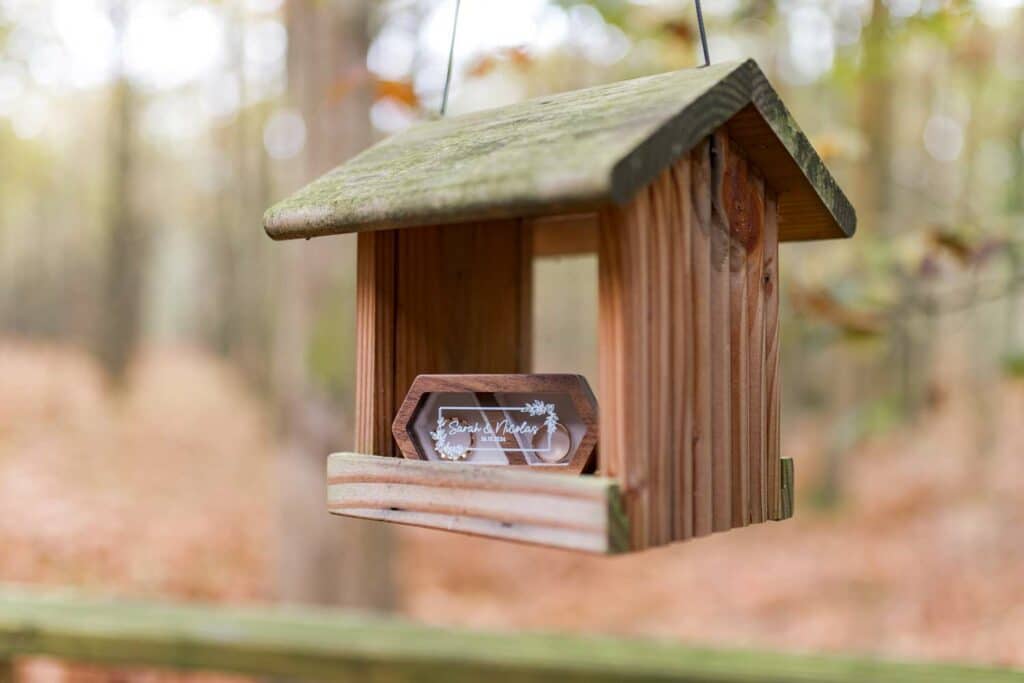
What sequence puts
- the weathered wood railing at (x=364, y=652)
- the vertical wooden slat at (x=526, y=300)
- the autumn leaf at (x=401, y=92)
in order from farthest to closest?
the autumn leaf at (x=401, y=92), the vertical wooden slat at (x=526, y=300), the weathered wood railing at (x=364, y=652)

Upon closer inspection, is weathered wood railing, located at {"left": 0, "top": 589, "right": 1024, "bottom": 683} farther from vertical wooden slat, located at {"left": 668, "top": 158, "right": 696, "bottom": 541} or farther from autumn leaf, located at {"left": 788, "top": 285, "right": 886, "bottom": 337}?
autumn leaf, located at {"left": 788, "top": 285, "right": 886, "bottom": 337}

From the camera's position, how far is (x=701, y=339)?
1.85 m

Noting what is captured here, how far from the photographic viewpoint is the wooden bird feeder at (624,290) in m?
1.64

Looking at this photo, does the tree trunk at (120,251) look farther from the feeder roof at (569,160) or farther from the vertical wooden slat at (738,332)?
the vertical wooden slat at (738,332)

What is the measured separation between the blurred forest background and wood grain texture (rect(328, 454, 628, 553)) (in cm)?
195

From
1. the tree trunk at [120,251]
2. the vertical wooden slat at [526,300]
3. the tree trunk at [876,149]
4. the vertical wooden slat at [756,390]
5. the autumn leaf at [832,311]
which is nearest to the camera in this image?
the vertical wooden slat at [756,390]

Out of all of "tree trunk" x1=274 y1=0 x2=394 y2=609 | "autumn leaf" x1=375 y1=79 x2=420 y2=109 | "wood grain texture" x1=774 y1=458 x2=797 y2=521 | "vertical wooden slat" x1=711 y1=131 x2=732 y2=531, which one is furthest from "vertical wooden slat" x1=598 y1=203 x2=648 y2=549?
"tree trunk" x1=274 y1=0 x2=394 y2=609

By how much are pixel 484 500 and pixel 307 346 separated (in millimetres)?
4322

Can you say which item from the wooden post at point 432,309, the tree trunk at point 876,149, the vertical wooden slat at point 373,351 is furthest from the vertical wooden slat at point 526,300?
the tree trunk at point 876,149

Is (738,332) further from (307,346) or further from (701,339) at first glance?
(307,346)

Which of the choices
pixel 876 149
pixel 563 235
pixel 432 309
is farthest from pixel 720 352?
pixel 876 149

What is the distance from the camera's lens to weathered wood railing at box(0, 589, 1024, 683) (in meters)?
2.63

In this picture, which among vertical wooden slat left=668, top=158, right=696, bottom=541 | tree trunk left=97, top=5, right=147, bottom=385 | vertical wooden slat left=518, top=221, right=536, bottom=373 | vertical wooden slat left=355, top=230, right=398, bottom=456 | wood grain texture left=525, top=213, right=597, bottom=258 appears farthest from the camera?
tree trunk left=97, top=5, right=147, bottom=385

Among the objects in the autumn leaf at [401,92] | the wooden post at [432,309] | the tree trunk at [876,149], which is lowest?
the wooden post at [432,309]
